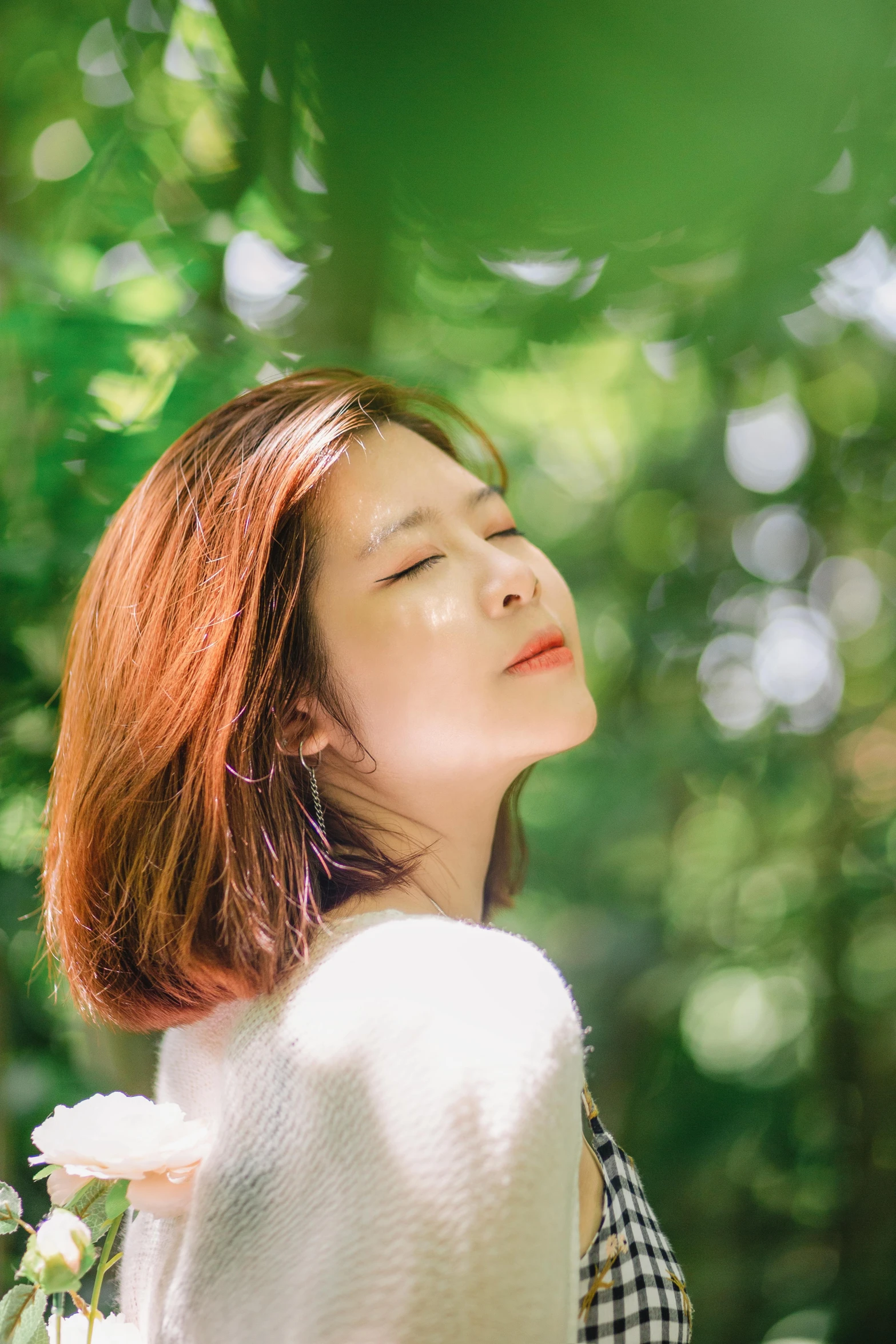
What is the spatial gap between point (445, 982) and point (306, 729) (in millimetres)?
350

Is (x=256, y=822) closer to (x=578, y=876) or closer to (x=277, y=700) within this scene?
(x=277, y=700)

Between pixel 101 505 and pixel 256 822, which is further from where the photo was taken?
pixel 101 505

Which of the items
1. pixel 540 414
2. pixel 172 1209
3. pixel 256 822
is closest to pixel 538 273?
pixel 540 414

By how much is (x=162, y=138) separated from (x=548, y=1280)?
1568mm

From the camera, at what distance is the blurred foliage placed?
2.36ft

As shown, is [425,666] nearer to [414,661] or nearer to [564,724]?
[414,661]

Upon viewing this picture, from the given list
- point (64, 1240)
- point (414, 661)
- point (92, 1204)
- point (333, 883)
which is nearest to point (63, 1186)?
point (92, 1204)

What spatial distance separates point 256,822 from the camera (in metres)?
0.83

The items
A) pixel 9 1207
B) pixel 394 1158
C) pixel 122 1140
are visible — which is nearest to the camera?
pixel 394 1158

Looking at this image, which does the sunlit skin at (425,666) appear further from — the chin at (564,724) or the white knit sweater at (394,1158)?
the white knit sweater at (394,1158)

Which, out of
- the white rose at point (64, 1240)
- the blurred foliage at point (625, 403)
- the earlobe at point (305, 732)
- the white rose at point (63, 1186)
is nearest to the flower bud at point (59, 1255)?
the white rose at point (64, 1240)

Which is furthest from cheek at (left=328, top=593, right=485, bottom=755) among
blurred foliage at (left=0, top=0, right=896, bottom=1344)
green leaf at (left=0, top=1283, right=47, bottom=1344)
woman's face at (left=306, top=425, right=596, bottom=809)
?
green leaf at (left=0, top=1283, right=47, bottom=1344)

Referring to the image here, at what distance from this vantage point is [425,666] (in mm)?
868

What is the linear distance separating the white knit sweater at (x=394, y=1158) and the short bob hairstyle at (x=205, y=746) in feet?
0.33
